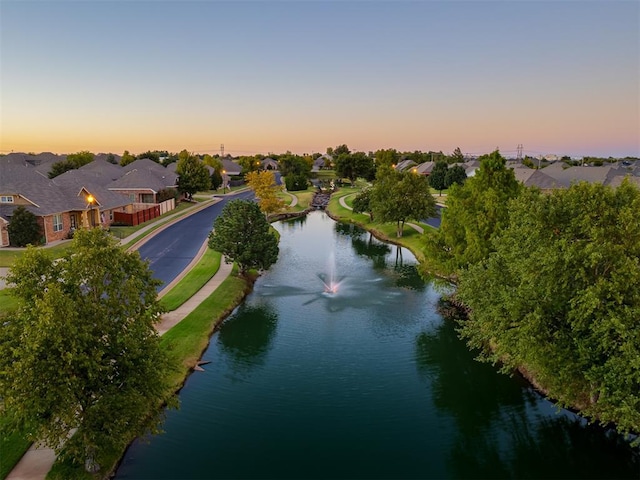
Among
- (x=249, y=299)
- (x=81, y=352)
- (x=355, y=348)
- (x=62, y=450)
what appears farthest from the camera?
(x=249, y=299)

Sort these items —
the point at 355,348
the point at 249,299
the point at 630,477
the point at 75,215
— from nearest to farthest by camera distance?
the point at 630,477
the point at 355,348
the point at 249,299
the point at 75,215

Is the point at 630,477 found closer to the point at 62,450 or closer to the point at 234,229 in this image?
the point at 62,450

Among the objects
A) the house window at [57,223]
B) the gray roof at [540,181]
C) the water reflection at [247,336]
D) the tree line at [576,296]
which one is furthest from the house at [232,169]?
the tree line at [576,296]

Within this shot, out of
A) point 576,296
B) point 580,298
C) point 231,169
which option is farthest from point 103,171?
point 580,298

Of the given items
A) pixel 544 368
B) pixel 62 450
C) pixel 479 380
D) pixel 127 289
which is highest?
pixel 127 289

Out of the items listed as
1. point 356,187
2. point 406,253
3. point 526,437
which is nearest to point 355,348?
point 526,437

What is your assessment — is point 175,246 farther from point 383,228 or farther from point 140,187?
point 383,228

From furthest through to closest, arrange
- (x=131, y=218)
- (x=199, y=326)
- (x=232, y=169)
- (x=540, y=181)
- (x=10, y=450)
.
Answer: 1. (x=232, y=169)
2. (x=540, y=181)
3. (x=131, y=218)
4. (x=199, y=326)
5. (x=10, y=450)

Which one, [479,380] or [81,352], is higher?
[81,352]
